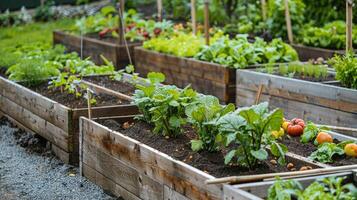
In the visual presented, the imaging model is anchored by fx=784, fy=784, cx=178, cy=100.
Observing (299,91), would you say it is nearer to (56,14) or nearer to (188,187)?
(188,187)

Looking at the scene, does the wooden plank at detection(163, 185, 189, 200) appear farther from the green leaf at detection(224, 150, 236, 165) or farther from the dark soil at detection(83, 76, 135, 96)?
the dark soil at detection(83, 76, 135, 96)

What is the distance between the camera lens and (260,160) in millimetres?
4809

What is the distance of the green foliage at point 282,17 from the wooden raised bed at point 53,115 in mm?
3679

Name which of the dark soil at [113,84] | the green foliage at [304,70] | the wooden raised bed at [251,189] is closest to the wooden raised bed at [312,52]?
the green foliage at [304,70]

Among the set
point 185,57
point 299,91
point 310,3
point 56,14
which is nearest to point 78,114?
point 299,91

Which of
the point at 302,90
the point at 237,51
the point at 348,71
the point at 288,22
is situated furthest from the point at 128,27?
the point at 348,71

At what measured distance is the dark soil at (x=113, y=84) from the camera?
7.69 m

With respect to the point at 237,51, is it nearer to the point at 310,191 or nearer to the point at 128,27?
the point at 128,27

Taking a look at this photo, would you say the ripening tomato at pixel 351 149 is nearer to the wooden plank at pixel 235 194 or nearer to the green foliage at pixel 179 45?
the wooden plank at pixel 235 194

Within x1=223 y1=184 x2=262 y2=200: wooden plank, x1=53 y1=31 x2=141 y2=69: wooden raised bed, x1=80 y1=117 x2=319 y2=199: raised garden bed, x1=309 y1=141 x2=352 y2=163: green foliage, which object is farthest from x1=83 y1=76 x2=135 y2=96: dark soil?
x1=223 y1=184 x2=262 y2=200: wooden plank

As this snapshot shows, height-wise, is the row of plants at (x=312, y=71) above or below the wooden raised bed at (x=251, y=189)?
above

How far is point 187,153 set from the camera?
17.0ft

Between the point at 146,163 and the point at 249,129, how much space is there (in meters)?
0.91

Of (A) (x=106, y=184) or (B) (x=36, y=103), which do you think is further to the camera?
(B) (x=36, y=103)
